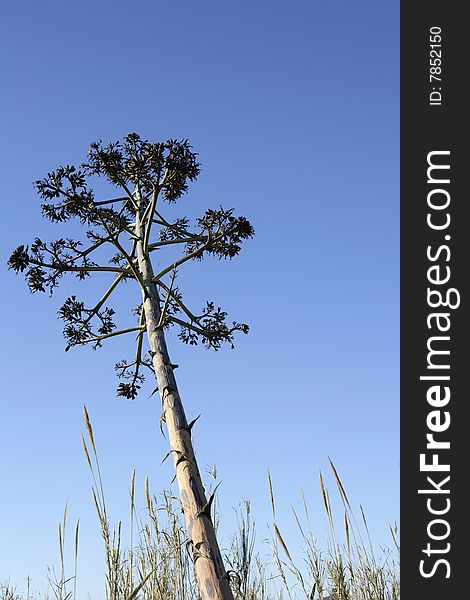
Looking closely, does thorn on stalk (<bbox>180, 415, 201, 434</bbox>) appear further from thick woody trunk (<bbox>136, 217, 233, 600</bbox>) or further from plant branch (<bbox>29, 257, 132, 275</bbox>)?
plant branch (<bbox>29, 257, 132, 275</bbox>)

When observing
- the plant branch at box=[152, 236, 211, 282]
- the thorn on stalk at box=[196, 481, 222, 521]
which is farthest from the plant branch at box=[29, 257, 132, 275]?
the thorn on stalk at box=[196, 481, 222, 521]

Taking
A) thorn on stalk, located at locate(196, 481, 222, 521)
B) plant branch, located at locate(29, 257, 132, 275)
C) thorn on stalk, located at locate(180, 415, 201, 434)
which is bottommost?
thorn on stalk, located at locate(196, 481, 222, 521)

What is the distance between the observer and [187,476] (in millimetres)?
3740

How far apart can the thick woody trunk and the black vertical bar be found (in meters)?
0.96

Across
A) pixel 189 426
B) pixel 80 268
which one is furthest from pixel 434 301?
pixel 80 268

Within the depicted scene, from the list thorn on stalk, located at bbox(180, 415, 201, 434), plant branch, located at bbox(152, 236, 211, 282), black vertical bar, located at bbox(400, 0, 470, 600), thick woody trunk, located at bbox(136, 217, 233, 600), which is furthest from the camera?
plant branch, located at bbox(152, 236, 211, 282)

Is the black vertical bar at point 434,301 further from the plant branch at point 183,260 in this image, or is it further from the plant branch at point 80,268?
the plant branch at point 80,268

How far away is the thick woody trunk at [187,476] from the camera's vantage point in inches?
133

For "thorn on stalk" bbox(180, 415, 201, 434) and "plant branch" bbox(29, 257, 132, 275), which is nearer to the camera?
"thorn on stalk" bbox(180, 415, 201, 434)

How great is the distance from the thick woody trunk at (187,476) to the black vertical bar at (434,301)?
96 cm

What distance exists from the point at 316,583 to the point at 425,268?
1.86 m

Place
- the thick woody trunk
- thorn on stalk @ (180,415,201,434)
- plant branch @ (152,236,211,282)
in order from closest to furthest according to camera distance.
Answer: the thick woody trunk, thorn on stalk @ (180,415,201,434), plant branch @ (152,236,211,282)

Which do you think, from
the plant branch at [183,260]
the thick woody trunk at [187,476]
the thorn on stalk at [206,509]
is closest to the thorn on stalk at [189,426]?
the thick woody trunk at [187,476]

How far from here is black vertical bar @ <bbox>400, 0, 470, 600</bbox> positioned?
324 cm
